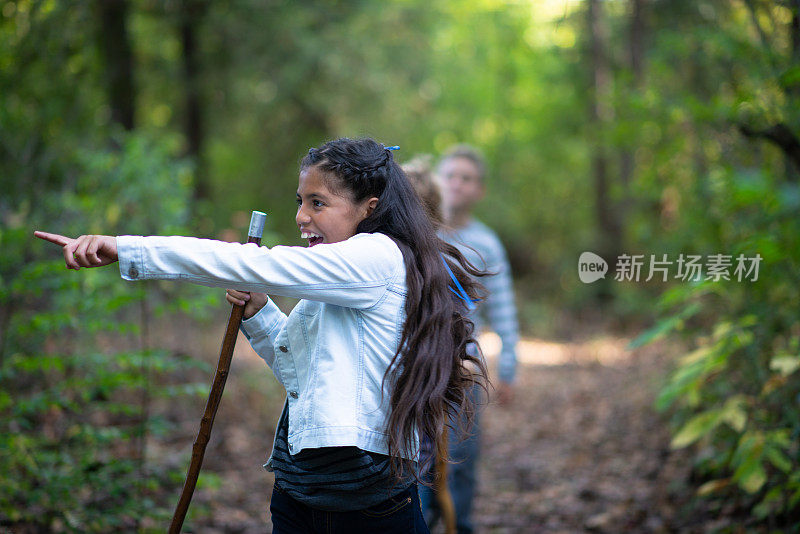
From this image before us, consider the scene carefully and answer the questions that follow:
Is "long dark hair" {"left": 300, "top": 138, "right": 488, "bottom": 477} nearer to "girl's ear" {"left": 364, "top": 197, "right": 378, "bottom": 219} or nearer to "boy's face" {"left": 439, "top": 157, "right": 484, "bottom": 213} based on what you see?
"girl's ear" {"left": 364, "top": 197, "right": 378, "bottom": 219}

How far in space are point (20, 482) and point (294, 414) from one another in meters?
2.16

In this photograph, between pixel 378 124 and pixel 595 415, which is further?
pixel 378 124

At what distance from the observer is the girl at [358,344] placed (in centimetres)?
209

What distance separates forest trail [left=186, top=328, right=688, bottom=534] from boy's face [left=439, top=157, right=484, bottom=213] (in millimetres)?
1301

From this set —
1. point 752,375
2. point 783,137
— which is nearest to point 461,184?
point 783,137

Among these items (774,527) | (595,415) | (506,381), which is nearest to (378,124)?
(595,415)

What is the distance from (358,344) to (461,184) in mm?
2632

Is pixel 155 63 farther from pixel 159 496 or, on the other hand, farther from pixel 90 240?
pixel 90 240

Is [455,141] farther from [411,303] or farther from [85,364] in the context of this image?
[411,303]

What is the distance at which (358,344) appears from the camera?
7.11 feet

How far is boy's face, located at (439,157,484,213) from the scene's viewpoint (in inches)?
182

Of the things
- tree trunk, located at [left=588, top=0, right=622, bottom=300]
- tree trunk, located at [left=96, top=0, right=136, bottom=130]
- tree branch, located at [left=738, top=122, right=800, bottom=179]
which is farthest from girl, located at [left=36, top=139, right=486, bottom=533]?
tree trunk, located at [left=588, top=0, right=622, bottom=300]

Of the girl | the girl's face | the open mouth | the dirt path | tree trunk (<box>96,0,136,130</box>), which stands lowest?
the dirt path

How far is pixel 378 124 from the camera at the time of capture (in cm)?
1247
